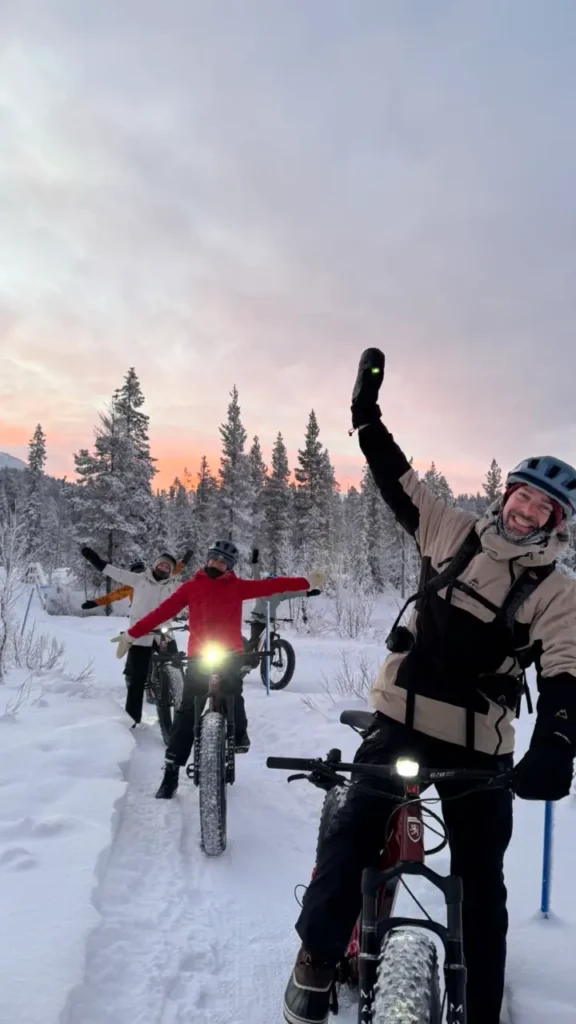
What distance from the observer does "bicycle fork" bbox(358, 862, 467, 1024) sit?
1726mm

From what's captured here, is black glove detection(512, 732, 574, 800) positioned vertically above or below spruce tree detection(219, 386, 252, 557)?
below

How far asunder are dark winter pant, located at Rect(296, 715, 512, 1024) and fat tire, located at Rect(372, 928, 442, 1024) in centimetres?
40

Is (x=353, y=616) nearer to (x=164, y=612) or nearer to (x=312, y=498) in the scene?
(x=164, y=612)

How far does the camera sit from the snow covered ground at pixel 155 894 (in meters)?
2.85

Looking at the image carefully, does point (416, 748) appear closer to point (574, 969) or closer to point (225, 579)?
point (574, 969)

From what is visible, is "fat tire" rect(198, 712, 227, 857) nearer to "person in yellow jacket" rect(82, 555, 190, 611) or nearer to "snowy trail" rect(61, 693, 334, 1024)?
"snowy trail" rect(61, 693, 334, 1024)

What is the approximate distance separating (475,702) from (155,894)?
8.62 feet

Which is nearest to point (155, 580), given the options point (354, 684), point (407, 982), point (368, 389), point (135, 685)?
point (135, 685)

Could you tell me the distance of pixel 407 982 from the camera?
180 centimetres

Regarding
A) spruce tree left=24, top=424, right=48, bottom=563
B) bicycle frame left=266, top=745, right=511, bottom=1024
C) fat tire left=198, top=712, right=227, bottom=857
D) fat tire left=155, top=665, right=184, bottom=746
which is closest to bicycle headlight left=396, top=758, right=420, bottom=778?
bicycle frame left=266, top=745, right=511, bottom=1024

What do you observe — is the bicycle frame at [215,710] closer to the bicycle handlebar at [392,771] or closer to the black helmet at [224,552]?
the black helmet at [224,552]

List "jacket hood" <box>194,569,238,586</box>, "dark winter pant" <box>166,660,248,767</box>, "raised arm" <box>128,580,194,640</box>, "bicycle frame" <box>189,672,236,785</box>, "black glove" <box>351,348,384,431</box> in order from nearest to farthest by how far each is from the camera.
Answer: "black glove" <box>351,348,384,431</box> < "bicycle frame" <box>189,672,236,785</box> < "dark winter pant" <box>166,660,248,767</box> < "raised arm" <box>128,580,194,640</box> < "jacket hood" <box>194,569,238,586</box>

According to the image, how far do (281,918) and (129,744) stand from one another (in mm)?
3317

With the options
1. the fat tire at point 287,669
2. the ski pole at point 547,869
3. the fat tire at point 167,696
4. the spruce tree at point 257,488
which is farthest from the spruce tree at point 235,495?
the ski pole at point 547,869
